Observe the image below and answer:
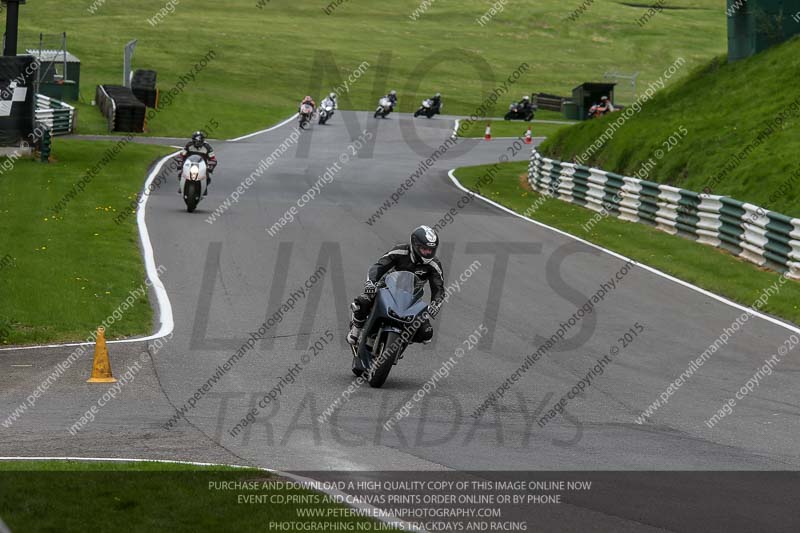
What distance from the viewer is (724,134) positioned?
30672mm

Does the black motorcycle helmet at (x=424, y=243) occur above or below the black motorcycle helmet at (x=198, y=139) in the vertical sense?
above

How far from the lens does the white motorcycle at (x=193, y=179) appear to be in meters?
26.2

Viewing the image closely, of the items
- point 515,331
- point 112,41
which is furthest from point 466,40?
point 515,331

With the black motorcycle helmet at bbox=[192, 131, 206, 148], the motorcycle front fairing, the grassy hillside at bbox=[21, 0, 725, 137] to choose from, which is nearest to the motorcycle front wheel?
the motorcycle front fairing

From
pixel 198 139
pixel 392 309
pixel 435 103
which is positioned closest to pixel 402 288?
pixel 392 309

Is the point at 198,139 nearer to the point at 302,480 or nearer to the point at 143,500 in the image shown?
the point at 302,480

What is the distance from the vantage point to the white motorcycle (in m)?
26.2

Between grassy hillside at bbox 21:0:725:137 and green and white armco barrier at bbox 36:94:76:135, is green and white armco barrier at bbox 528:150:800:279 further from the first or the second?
Result: grassy hillside at bbox 21:0:725:137

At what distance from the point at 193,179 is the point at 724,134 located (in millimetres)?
12921

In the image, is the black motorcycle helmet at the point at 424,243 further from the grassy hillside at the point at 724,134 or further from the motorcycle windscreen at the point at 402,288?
the grassy hillside at the point at 724,134

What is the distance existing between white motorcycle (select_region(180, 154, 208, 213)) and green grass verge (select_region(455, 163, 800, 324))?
7.31 m

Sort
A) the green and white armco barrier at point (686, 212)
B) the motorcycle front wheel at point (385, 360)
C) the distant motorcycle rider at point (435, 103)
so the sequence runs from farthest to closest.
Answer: the distant motorcycle rider at point (435, 103)
the green and white armco barrier at point (686, 212)
the motorcycle front wheel at point (385, 360)

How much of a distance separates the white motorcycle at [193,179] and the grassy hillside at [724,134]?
35.7 feet

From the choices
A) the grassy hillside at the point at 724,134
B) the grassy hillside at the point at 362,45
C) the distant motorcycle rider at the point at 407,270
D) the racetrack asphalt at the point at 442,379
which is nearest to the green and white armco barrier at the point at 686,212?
the grassy hillside at the point at 724,134
